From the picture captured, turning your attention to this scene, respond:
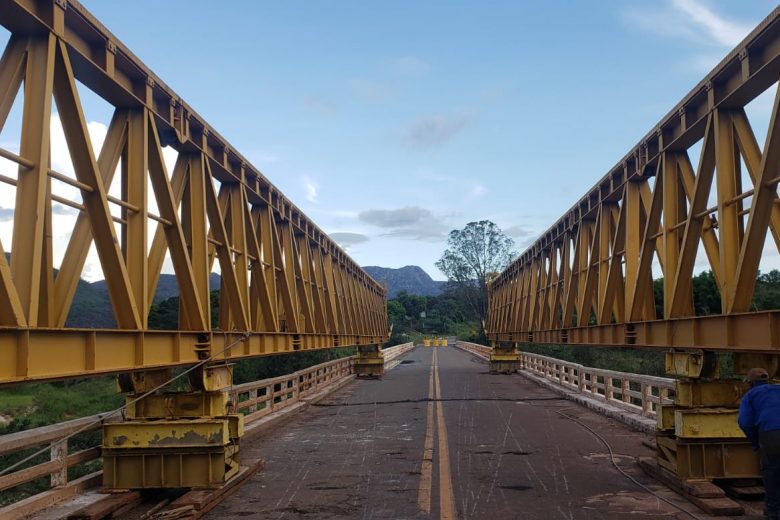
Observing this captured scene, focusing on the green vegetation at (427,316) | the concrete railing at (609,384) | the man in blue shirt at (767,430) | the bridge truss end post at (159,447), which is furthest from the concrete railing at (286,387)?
the green vegetation at (427,316)

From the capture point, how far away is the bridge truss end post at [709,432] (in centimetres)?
933

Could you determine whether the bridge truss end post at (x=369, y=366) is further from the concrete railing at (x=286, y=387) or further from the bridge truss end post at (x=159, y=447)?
the bridge truss end post at (x=159, y=447)

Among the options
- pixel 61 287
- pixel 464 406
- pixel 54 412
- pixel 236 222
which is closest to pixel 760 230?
pixel 61 287

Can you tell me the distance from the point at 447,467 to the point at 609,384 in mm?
9464

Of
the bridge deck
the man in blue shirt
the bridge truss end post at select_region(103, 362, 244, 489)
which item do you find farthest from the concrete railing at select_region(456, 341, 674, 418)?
the bridge truss end post at select_region(103, 362, 244, 489)

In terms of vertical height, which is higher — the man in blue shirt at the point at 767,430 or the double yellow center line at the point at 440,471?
the man in blue shirt at the point at 767,430

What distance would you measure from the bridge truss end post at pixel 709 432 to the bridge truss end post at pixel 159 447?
617 centimetres

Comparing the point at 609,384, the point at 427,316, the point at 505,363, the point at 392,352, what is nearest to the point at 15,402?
the point at 505,363

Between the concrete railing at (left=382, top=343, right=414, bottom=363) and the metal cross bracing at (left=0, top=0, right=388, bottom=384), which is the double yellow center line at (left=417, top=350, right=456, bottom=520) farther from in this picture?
the concrete railing at (left=382, top=343, right=414, bottom=363)

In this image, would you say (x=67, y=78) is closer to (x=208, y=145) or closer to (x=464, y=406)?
(x=208, y=145)

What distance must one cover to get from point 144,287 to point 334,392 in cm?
2041

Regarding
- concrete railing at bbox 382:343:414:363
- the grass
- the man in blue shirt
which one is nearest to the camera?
the man in blue shirt

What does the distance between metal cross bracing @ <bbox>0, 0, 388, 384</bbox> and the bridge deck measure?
87.4 inches

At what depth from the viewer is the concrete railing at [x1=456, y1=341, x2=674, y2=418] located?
15.2 m
